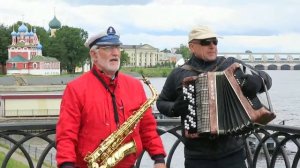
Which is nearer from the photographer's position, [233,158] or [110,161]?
[110,161]

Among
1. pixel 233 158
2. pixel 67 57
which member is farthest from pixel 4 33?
pixel 233 158

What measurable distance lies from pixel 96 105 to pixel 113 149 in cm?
38

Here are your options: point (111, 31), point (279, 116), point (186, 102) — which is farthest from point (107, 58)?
point (279, 116)

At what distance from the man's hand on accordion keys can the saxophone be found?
0.97m

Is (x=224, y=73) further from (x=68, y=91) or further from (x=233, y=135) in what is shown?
(x=68, y=91)

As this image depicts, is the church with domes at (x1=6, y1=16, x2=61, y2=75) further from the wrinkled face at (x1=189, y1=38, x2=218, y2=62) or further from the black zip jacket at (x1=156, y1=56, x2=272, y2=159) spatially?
the wrinkled face at (x1=189, y1=38, x2=218, y2=62)

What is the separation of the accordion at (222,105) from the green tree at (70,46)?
345 ft

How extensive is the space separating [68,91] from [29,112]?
4760 cm

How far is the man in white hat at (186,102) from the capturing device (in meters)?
4.82

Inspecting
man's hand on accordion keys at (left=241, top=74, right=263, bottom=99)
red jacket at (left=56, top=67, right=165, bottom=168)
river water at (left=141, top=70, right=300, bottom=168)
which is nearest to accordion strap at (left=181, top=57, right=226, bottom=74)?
man's hand on accordion keys at (left=241, top=74, right=263, bottom=99)

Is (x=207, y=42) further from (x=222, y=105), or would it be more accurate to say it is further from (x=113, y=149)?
(x=113, y=149)

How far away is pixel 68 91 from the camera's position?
4.34 meters

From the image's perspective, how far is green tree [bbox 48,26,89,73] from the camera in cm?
11069

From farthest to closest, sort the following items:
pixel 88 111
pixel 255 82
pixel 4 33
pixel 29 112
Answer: pixel 4 33
pixel 29 112
pixel 255 82
pixel 88 111
